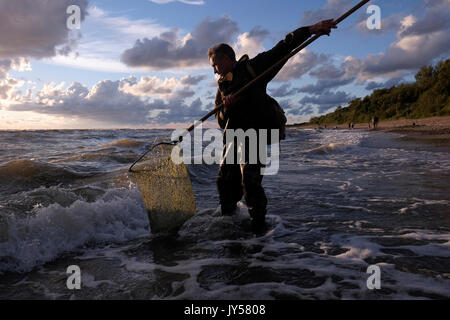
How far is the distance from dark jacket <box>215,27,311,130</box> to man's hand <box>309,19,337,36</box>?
3.1 inches

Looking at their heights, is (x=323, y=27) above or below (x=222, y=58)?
above

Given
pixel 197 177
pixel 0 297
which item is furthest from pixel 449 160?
pixel 0 297

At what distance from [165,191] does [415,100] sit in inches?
2600

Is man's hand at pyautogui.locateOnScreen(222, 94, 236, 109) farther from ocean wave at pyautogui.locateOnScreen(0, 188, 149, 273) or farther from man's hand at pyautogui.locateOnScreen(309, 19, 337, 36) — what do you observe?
ocean wave at pyautogui.locateOnScreen(0, 188, 149, 273)

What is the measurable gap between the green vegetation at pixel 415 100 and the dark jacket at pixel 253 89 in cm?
4760

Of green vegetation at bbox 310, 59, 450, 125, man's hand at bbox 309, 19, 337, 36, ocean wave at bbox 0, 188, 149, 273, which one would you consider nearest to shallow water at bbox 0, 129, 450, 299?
ocean wave at bbox 0, 188, 149, 273

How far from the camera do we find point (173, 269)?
3041 millimetres

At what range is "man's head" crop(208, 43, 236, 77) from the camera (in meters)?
3.71

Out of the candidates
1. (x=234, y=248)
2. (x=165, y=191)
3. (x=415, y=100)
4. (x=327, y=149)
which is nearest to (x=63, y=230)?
(x=165, y=191)

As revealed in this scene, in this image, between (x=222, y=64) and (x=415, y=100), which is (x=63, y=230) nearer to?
(x=222, y=64)

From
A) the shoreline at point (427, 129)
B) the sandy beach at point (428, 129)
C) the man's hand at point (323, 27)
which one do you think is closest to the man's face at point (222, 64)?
the man's hand at point (323, 27)

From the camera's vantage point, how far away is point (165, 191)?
4113 millimetres

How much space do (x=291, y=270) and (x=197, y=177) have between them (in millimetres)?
6031
